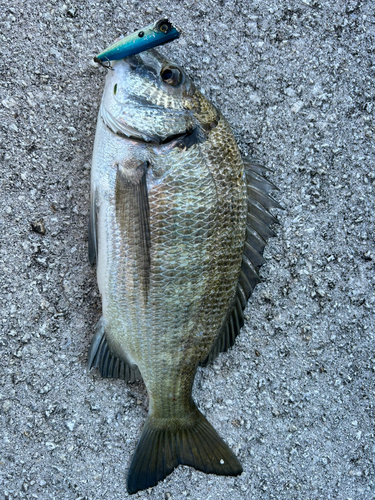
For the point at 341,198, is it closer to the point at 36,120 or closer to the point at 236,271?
the point at 236,271

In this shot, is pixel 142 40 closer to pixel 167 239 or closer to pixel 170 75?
pixel 170 75

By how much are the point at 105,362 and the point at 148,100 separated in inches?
34.4

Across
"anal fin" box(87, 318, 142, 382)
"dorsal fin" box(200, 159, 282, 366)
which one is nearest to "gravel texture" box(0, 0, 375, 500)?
"anal fin" box(87, 318, 142, 382)

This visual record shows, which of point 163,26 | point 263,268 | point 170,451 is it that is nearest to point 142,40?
point 163,26

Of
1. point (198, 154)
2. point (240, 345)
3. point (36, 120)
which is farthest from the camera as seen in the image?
point (240, 345)

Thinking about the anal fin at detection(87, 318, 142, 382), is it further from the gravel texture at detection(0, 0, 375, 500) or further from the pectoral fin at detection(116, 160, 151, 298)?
the pectoral fin at detection(116, 160, 151, 298)

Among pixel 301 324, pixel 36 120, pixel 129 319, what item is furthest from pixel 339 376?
pixel 36 120

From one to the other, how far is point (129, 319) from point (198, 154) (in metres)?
0.56

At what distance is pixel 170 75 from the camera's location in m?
1.26

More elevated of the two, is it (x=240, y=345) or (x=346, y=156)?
(x=346, y=156)

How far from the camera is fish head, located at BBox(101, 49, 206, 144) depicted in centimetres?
122

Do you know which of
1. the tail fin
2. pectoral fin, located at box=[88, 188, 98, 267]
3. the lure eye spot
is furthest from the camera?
the tail fin

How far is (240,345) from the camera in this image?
166cm

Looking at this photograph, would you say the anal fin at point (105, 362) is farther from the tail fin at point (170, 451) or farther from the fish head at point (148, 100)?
the fish head at point (148, 100)
